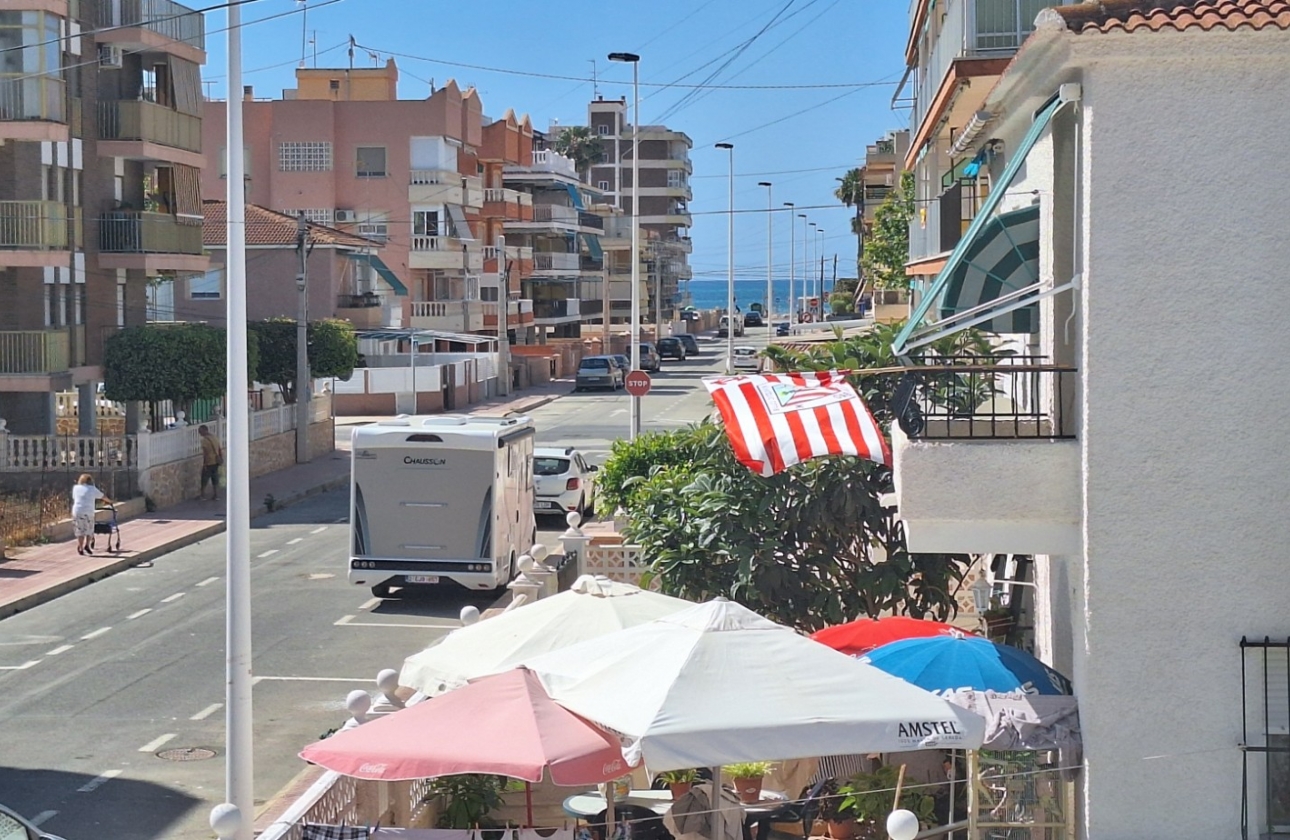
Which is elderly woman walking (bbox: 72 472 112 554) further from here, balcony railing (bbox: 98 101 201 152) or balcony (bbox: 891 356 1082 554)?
balcony (bbox: 891 356 1082 554)

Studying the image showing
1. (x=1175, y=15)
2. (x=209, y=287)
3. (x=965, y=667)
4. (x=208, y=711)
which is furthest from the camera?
(x=209, y=287)

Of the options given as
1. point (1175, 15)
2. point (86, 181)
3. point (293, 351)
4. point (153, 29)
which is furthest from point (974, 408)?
point (293, 351)

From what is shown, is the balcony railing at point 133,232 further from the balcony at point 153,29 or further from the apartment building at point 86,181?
the balcony at point 153,29

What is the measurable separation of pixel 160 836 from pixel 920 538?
6.82 meters

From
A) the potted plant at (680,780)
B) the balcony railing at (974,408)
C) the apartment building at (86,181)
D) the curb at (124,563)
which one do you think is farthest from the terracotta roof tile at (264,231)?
the balcony railing at (974,408)

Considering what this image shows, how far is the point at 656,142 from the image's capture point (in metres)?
146

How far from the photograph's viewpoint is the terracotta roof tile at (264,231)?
5631 centimetres

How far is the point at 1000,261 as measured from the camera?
38.1ft

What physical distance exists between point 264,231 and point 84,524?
1237 inches

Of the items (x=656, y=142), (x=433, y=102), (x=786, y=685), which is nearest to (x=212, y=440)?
(x=786, y=685)

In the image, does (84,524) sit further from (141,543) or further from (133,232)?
(133,232)

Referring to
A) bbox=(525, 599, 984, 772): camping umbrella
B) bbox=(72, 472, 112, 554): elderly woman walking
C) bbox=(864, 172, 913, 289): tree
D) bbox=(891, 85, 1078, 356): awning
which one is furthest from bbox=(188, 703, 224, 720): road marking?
bbox=(864, 172, 913, 289): tree

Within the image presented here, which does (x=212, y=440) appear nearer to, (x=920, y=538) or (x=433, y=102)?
(x=920, y=538)

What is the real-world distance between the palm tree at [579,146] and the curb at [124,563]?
89633 millimetres
